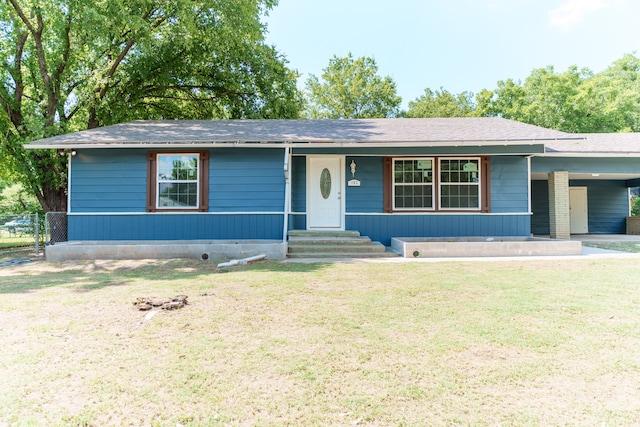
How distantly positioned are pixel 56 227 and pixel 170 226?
385cm

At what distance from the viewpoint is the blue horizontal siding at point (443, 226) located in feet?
30.8

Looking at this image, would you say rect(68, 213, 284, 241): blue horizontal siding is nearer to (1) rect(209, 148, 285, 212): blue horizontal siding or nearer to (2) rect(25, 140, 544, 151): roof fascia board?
(1) rect(209, 148, 285, 212): blue horizontal siding

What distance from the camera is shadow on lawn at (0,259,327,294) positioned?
5.40 metres

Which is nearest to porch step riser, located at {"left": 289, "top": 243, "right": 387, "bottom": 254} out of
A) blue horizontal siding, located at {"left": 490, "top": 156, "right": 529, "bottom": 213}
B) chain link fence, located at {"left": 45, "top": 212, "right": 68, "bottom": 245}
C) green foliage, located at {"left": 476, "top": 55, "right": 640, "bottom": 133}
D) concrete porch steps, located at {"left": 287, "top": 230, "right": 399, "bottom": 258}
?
concrete porch steps, located at {"left": 287, "top": 230, "right": 399, "bottom": 258}

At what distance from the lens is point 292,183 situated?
9.58 meters

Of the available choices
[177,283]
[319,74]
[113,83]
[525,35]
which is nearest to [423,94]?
[319,74]

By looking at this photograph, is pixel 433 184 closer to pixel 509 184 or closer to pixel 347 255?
pixel 509 184

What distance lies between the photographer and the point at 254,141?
8.63 meters

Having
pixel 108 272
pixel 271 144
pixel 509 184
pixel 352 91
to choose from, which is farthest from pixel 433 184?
pixel 352 91

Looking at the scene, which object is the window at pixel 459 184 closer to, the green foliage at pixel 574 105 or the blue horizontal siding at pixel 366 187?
the blue horizontal siding at pixel 366 187

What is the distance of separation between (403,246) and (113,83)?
1273 cm

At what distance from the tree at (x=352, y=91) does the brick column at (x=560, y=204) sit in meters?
21.0

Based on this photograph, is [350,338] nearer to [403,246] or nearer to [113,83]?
[403,246]

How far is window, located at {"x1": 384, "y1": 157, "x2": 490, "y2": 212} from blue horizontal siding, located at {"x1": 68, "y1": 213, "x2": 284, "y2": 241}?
3.27 meters
